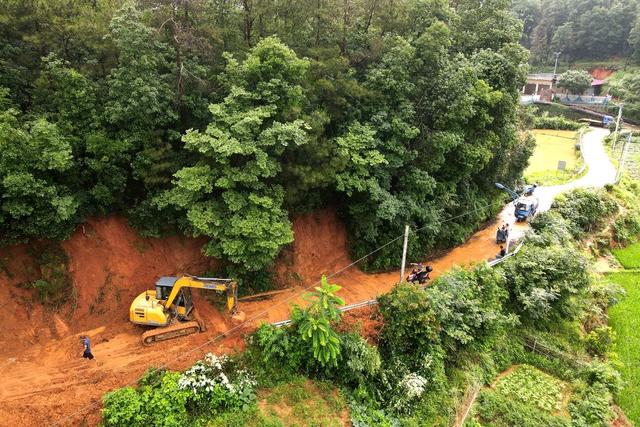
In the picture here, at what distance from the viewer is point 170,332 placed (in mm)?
17375

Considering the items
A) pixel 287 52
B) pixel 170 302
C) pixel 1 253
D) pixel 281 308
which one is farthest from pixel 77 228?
pixel 287 52

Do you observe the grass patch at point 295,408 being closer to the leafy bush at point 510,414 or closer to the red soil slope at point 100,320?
the red soil slope at point 100,320

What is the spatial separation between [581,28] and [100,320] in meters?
96.8

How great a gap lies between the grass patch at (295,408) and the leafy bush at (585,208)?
23.9m

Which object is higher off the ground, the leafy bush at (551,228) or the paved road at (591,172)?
the paved road at (591,172)

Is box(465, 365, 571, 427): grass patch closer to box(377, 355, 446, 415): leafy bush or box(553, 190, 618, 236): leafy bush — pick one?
box(377, 355, 446, 415): leafy bush

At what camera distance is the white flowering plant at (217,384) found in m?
14.7

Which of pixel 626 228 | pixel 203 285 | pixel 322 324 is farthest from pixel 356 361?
pixel 626 228

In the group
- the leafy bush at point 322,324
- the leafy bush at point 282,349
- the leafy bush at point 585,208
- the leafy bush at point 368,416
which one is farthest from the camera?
the leafy bush at point 585,208

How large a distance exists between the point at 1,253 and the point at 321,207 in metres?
14.7

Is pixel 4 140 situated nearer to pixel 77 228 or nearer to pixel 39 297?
pixel 77 228

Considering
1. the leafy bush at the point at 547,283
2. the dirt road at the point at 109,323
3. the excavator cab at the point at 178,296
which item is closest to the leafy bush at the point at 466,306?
the leafy bush at the point at 547,283

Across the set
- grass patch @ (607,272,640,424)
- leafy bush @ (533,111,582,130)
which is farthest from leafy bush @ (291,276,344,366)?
leafy bush @ (533,111,582,130)

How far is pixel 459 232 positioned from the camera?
92.4 feet
